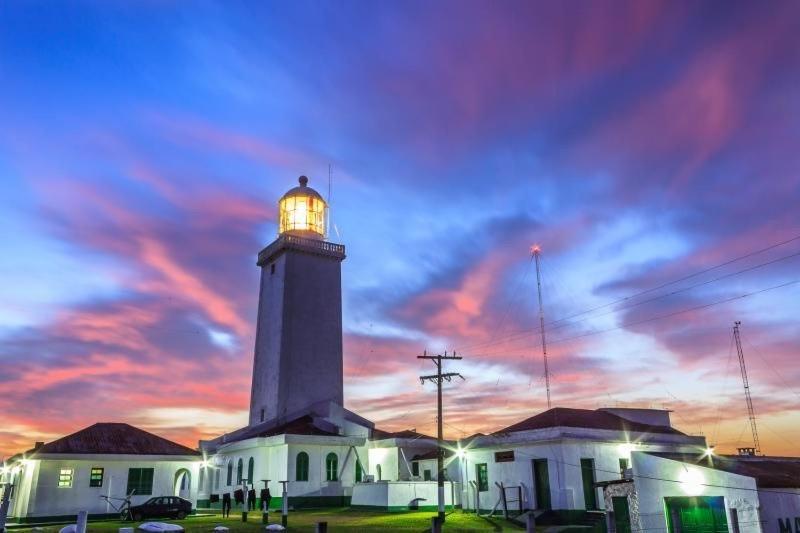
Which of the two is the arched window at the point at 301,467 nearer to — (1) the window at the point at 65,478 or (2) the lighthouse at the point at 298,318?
(2) the lighthouse at the point at 298,318

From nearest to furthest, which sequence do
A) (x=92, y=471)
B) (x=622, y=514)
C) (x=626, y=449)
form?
(x=622, y=514) → (x=626, y=449) → (x=92, y=471)

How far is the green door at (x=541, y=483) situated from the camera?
1142 inches

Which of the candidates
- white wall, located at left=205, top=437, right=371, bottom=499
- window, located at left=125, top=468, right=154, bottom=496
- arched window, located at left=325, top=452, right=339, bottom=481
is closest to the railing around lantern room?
white wall, located at left=205, top=437, right=371, bottom=499

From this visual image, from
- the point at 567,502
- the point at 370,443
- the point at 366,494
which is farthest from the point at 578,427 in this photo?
the point at 370,443

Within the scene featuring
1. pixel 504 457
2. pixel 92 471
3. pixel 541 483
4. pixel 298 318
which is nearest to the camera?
pixel 541 483

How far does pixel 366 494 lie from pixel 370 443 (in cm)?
656

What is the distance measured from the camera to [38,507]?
30750mm

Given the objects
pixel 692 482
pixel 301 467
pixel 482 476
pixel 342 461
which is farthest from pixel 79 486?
pixel 692 482

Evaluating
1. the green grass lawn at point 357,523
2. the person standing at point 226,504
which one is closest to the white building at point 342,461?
the person standing at point 226,504

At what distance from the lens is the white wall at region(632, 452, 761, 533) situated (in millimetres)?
22500

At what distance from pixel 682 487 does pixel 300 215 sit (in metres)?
33.8

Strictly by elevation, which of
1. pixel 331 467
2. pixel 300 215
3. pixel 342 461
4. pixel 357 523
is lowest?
pixel 357 523

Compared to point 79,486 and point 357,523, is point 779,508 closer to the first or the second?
point 357,523

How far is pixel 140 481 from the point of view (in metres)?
33.7
